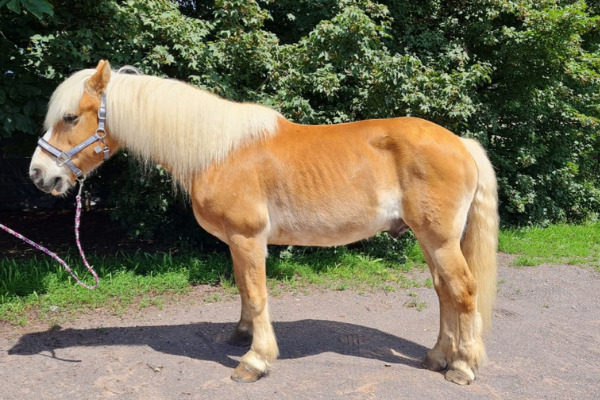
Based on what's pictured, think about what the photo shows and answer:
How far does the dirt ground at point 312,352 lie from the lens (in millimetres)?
3129

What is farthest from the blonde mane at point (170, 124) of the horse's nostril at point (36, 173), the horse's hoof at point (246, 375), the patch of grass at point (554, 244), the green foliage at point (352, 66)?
the patch of grass at point (554, 244)

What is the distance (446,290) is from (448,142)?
111cm

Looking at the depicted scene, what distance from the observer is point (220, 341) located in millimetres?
3990

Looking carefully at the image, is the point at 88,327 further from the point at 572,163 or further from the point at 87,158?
the point at 572,163

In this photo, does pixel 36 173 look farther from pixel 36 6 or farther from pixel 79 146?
pixel 36 6

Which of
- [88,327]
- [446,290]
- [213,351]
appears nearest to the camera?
[446,290]

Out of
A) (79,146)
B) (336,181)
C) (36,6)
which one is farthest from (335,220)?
(36,6)

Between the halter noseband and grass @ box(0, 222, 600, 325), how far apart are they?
6.18 feet

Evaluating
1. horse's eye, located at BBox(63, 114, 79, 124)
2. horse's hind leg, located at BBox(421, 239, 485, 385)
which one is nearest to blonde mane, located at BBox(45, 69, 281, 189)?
horse's eye, located at BBox(63, 114, 79, 124)

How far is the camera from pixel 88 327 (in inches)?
166

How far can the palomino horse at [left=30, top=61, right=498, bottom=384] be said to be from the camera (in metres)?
3.21

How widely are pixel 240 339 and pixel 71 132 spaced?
214cm

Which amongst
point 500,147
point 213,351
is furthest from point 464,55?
point 213,351

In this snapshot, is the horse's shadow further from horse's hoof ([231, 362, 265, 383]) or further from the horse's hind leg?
the horse's hind leg
